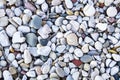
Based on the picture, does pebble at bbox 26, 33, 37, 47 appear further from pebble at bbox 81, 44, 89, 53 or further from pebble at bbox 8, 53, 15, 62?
pebble at bbox 81, 44, 89, 53

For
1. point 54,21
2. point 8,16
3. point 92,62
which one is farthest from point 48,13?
point 92,62

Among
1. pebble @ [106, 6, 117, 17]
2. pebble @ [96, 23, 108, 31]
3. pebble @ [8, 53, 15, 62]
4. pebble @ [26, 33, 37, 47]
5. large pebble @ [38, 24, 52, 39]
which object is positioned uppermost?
pebble @ [106, 6, 117, 17]

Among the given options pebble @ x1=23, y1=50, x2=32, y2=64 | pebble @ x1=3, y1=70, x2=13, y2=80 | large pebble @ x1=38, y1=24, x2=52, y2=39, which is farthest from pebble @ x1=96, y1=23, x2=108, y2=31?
pebble @ x1=3, y1=70, x2=13, y2=80

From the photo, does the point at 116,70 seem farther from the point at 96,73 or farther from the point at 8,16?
the point at 8,16

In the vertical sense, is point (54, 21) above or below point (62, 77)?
above

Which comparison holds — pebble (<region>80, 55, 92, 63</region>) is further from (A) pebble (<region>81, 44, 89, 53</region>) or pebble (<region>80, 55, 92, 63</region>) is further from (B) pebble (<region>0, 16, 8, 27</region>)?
(B) pebble (<region>0, 16, 8, 27</region>)

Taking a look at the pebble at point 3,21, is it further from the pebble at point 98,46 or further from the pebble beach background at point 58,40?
the pebble at point 98,46

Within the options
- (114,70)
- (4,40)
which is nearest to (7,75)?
(4,40)

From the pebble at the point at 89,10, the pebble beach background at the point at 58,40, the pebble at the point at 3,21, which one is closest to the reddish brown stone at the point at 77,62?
the pebble beach background at the point at 58,40

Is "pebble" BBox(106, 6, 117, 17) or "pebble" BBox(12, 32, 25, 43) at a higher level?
"pebble" BBox(106, 6, 117, 17)
